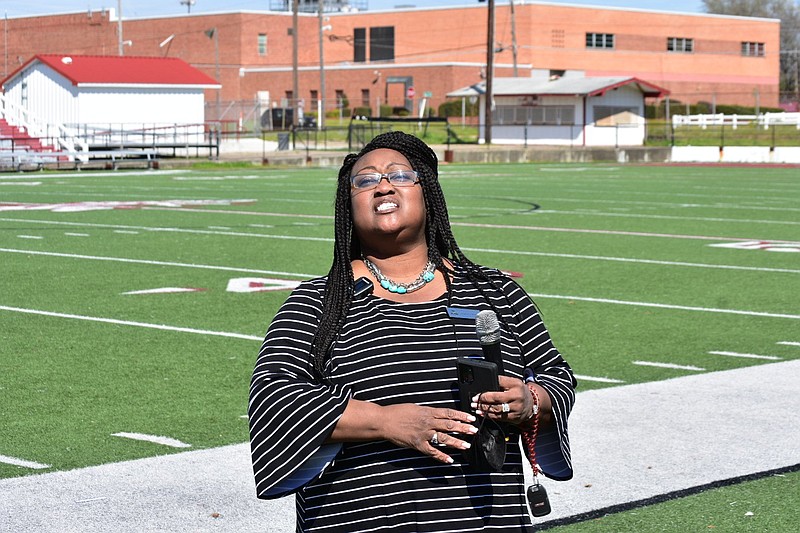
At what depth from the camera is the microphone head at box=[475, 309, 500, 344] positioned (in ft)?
10.6

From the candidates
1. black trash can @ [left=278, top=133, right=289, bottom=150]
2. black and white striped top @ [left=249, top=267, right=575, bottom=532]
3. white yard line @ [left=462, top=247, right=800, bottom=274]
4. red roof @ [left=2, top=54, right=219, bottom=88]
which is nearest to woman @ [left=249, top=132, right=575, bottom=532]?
black and white striped top @ [left=249, top=267, right=575, bottom=532]

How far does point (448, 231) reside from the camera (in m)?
3.87

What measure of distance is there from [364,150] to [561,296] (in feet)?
28.3

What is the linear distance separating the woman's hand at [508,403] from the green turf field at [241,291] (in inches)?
94.6

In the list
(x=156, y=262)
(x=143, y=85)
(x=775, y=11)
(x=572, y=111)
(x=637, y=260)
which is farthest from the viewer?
(x=775, y=11)

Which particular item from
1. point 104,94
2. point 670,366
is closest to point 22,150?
point 104,94

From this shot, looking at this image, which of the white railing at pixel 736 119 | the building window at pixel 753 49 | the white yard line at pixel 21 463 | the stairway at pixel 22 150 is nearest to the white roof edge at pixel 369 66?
the white railing at pixel 736 119

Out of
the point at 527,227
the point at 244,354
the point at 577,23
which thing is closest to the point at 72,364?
the point at 244,354

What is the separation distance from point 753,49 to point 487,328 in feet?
348

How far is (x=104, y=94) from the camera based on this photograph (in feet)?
172

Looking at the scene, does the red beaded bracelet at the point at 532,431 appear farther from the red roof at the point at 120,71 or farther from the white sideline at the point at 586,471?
the red roof at the point at 120,71

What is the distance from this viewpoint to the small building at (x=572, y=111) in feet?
203

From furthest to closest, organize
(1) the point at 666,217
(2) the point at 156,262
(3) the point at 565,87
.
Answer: (3) the point at 565,87, (1) the point at 666,217, (2) the point at 156,262

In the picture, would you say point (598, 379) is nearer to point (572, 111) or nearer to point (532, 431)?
point (532, 431)
